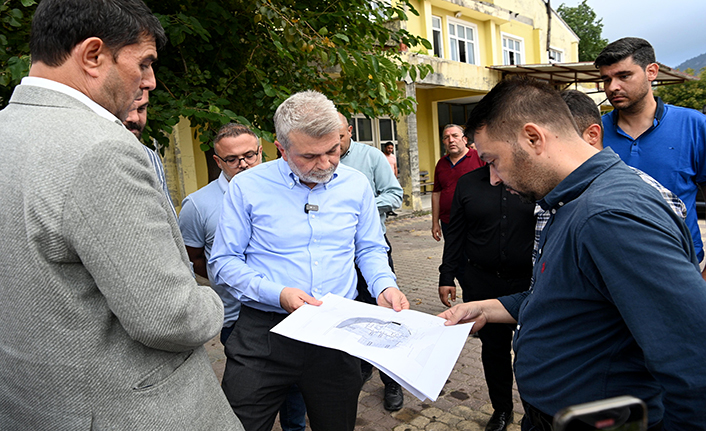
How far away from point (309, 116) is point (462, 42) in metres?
17.6

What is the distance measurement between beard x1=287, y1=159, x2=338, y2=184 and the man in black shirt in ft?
4.85

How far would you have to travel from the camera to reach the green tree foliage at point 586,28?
42341 millimetres

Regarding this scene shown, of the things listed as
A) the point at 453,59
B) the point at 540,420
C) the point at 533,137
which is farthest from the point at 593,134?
the point at 453,59

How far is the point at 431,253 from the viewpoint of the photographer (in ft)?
31.4

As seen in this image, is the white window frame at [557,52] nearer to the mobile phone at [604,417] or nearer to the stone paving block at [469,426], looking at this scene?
the stone paving block at [469,426]

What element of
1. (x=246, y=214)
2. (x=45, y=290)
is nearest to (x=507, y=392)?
(x=246, y=214)

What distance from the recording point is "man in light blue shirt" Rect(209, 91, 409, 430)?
2146mm

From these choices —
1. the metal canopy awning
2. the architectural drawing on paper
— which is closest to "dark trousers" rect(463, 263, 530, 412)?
the architectural drawing on paper

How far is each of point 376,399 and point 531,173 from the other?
285cm

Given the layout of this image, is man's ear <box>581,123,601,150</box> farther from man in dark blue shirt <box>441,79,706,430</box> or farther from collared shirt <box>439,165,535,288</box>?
man in dark blue shirt <box>441,79,706,430</box>

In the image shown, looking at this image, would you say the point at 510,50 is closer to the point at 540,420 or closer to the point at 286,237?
the point at 286,237

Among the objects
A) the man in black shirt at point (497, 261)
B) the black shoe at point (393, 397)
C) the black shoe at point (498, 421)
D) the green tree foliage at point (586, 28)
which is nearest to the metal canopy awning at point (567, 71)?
the man in black shirt at point (497, 261)

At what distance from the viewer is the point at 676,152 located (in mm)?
2848

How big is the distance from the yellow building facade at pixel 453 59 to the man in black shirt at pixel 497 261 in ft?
27.2
